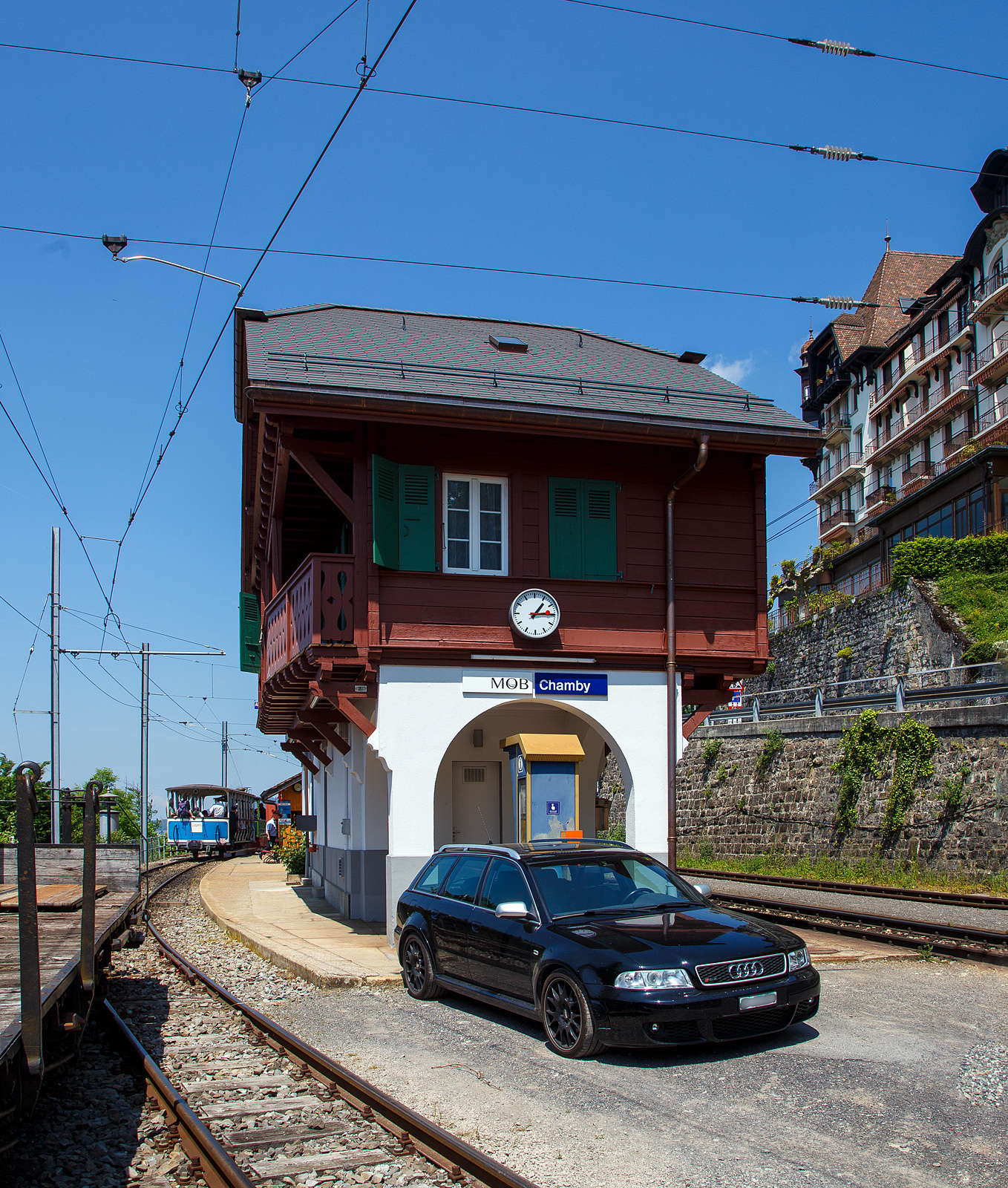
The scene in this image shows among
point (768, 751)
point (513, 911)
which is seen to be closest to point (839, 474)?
point (768, 751)

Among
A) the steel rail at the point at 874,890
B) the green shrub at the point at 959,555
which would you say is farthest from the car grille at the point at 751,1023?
the green shrub at the point at 959,555

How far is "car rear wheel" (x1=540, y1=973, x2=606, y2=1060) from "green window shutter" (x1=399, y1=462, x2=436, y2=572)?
21.7 ft

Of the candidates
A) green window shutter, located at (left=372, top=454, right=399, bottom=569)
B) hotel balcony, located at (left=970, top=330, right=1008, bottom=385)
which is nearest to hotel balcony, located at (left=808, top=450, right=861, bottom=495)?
hotel balcony, located at (left=970, top=330, right=1008, bottom=385)

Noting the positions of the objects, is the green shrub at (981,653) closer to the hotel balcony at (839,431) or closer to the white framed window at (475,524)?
the white framed window at (475,524)

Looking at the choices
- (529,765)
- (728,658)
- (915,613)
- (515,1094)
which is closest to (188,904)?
(529,765)

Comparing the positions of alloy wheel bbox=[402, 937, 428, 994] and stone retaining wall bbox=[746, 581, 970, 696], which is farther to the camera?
stone retaining wall bbox=[746, 581, 970, 696]

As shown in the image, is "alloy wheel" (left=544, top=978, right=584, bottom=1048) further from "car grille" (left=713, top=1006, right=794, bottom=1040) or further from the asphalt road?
"car grille" (left=713, top=1006, right=794, bottom=1040)

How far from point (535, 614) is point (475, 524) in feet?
4.64

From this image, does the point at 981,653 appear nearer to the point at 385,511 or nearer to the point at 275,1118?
the point at 385,511

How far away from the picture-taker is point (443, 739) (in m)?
13.9

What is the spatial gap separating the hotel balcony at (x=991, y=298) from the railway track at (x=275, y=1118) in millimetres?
42722

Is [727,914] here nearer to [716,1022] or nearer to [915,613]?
[716,1022]

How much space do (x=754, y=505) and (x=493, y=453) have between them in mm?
3803

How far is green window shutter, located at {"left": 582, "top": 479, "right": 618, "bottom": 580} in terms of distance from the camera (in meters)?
14.7
